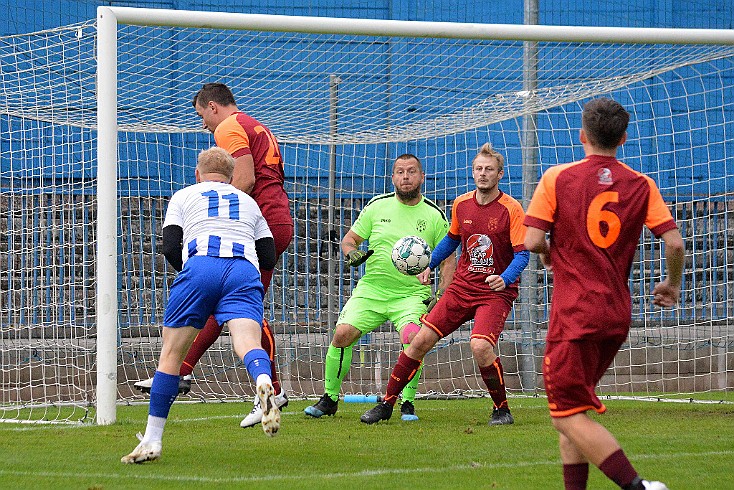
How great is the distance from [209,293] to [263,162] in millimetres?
1962

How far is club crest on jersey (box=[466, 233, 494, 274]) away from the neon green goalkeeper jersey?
814 mm

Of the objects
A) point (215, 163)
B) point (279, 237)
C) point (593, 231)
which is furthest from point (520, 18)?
point (593, 231)

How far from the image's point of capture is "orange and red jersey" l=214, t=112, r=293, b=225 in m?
7.08

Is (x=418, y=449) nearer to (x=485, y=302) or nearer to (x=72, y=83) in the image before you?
(x=485, y=302)

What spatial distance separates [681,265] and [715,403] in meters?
5.68

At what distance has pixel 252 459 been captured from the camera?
5.87 meters

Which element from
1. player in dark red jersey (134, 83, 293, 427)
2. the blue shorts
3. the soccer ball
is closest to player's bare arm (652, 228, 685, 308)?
the blue shorts

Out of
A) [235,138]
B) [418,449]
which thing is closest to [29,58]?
[235,138]

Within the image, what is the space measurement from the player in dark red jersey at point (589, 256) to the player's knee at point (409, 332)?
157 inches

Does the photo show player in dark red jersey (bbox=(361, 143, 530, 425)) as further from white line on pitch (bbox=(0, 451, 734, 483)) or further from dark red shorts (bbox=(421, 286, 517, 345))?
white line on pitch (bbox=(0, 451, 734, 483))

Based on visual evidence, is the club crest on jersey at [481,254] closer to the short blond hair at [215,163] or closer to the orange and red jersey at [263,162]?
the orange and red jersey at [263,162]

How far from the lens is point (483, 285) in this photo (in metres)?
7.85

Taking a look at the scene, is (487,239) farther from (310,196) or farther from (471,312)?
(310,196)

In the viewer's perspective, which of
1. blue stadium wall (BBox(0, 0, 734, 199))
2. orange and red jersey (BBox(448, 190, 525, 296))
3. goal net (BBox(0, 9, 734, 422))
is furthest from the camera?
blue stadium wall (BBox(0, 0, 734, 199))
